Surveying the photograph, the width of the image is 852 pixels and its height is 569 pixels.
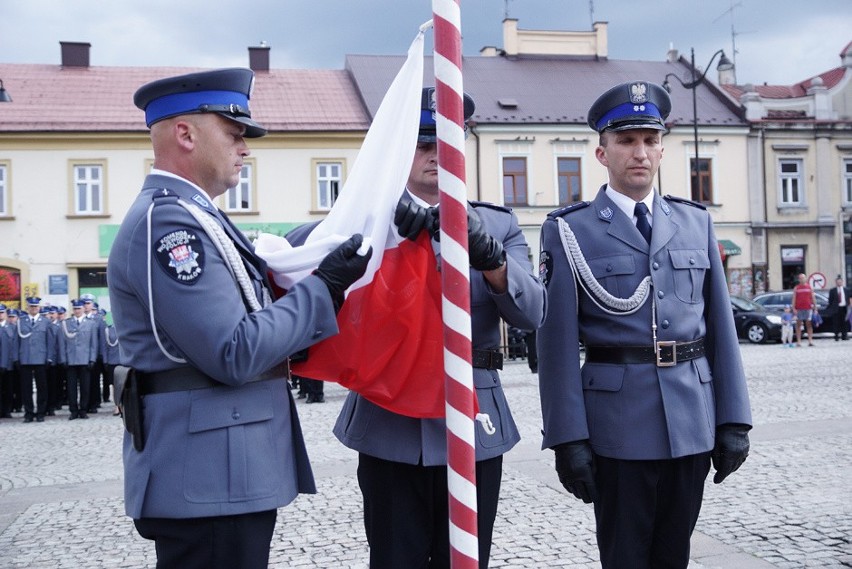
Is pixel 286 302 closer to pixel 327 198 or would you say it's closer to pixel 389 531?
pixel 389 531

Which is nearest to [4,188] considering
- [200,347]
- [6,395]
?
[6,395]

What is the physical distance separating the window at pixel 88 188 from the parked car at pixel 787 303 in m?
21.4

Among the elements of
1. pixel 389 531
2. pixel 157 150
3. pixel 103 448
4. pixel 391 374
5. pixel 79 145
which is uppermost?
pixel 79 145

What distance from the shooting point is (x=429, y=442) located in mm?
3164

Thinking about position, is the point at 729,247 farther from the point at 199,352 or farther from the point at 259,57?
the point at 199,352

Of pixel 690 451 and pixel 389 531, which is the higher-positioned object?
pixel 690 451

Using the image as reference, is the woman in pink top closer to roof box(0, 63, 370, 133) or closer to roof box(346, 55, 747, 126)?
roof box(346, 55, 747, 126)

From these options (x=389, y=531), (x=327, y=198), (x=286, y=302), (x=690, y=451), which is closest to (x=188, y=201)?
(x=286, y=302)

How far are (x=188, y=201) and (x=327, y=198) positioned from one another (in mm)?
28410

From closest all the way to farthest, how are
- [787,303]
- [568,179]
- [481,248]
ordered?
[481,248], [787,303], [568,179]

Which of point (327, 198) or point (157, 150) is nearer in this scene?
point (157, 150)

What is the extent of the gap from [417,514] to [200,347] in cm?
115

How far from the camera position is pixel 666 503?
3.53 meters

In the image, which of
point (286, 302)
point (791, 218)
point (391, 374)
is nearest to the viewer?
point (286, 302)
